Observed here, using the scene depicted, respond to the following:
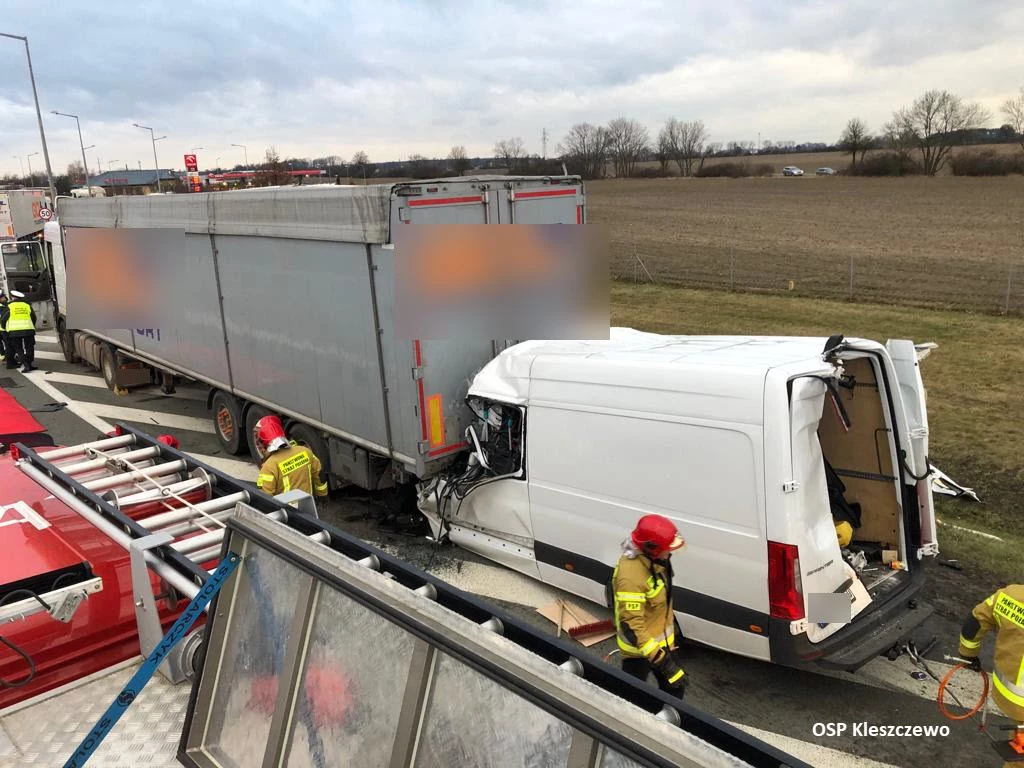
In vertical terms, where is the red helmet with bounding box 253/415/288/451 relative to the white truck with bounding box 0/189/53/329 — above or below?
below

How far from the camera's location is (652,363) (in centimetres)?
509

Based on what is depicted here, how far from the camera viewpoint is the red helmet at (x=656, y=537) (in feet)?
13.7

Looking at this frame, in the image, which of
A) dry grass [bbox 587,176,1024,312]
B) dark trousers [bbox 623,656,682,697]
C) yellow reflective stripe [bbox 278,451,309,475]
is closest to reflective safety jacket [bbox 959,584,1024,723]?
dark trousers [bbox 623,656,682,697]

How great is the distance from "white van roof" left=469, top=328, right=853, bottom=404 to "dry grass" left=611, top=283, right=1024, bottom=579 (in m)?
2.90

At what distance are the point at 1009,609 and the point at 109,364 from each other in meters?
13.7

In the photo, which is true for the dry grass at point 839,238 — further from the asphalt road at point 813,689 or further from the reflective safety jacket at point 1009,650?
the reflective safety jacket at point 1009,650

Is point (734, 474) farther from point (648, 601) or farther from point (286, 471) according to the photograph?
point (286, 471)

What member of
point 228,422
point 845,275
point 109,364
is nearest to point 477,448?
point 228,422

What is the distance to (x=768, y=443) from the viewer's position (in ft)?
14.5

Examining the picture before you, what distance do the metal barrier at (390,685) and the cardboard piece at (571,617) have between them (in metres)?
3.60

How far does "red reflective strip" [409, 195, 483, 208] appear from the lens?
6.48 m

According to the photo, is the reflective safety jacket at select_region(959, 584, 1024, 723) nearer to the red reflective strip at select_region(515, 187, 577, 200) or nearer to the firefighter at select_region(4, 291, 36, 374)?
the red reflective strip at select_region(515, 187, 577, 200)

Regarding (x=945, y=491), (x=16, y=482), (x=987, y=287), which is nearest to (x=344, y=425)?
(x=16, y=482)

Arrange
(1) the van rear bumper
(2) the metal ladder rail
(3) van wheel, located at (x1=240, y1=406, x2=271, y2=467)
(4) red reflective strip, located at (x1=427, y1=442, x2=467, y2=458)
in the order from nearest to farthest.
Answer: (2) the metal ladder rail < (1) the van rear bumper < (4) red reflective strip, located at (x1=427, y1=442, x2=467, y2=458) < (3) van wheel, located at (x1=240, y1=406, x2=271, y2=467)
